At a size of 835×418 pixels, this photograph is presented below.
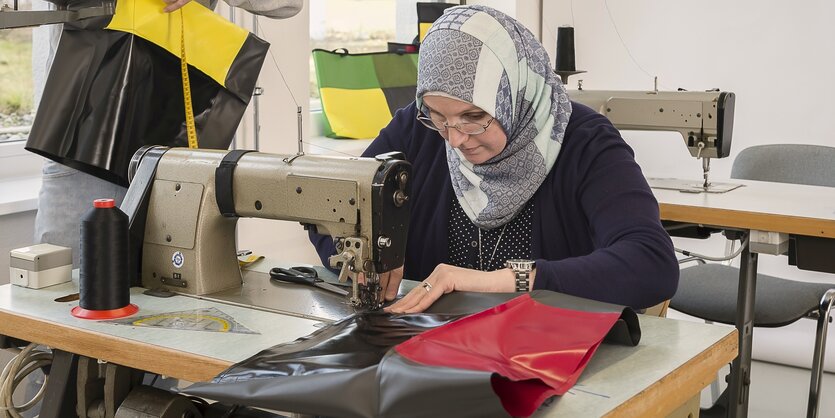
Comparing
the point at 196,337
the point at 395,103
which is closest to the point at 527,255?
the point at 196,337

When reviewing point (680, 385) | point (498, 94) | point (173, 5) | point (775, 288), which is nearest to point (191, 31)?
point (173, 5)

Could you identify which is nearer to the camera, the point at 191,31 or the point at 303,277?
the point at 303,277

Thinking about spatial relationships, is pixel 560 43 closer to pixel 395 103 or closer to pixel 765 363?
pixel 395 103

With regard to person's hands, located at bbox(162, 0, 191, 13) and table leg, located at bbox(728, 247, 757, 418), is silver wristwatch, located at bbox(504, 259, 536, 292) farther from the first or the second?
table leg, located at bbox(728, 247, 757, 418)

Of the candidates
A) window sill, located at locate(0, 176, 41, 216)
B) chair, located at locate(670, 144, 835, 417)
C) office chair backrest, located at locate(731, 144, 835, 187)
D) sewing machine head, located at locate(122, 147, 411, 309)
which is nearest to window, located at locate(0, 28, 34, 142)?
window sill, located at locate(0, 176, 41, 216)

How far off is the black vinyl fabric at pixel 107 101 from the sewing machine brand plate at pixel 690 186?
5.57 ft

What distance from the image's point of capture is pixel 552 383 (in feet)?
3.96

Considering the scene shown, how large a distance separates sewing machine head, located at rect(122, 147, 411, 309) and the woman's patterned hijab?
0.90 feet

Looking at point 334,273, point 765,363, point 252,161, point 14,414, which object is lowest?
point 765,363

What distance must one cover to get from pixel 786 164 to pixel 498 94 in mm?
2031

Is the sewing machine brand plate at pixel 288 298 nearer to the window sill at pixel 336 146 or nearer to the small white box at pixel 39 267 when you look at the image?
the small white box at pixel 39 267

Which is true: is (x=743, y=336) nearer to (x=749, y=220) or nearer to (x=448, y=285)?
(x=749, y=220)

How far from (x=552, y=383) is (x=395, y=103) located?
9.52ft

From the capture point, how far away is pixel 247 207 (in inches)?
67.8
